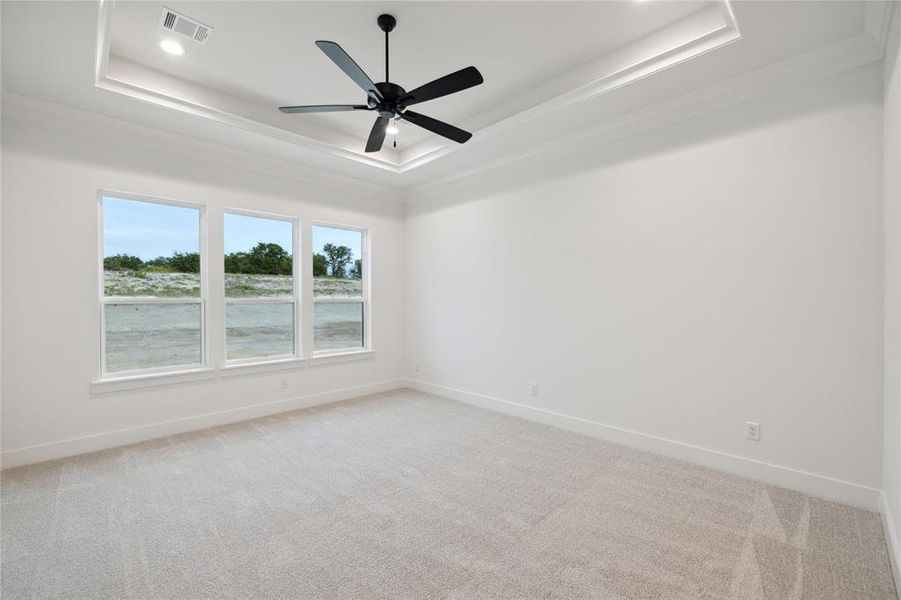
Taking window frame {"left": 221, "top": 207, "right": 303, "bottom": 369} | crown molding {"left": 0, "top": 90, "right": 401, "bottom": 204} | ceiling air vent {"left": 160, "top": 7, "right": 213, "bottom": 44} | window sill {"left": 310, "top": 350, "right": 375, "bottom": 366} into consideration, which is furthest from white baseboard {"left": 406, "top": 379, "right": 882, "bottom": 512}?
ceiling air vent {"left": 160, "top": 7, "right": 213, "bottom": 44}

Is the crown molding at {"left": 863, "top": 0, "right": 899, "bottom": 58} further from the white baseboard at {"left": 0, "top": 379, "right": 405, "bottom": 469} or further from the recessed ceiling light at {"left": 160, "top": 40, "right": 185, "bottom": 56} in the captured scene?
the white baseboard at {"left": 0, "top": 379, "right": 405, "bottom": 469}

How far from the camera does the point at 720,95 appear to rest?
311 centimetres

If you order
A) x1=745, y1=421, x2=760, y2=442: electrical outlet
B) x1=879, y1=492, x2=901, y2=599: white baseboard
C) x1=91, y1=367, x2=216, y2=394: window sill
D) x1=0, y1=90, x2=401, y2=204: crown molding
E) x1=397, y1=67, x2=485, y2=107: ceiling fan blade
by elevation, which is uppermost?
x1=0, y1=90, x2=401, y2=204: crown molding

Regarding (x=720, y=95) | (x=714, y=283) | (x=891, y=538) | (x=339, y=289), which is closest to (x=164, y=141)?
(x=339, y=289)

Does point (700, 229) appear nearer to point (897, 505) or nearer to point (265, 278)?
point (897, 505)

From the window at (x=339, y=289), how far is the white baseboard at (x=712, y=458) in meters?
2.04

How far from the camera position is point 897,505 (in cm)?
199

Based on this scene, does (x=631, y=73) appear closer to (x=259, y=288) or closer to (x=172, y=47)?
(x=172, y=47)

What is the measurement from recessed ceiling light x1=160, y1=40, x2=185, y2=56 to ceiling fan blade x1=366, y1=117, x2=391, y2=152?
59.2 inches

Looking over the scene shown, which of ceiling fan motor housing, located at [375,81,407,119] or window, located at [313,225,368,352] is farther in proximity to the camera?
window, located at [313,225,368,352]

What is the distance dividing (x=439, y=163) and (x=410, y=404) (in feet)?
9.47

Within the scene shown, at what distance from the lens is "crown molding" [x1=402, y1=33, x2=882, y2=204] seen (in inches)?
102

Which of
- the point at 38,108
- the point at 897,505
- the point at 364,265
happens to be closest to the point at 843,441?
the point at 897,505

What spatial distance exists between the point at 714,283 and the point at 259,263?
448 cm
